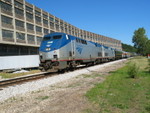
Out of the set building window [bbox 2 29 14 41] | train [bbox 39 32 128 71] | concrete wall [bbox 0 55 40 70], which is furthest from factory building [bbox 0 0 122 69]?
train [bbox 39 32 128 71]

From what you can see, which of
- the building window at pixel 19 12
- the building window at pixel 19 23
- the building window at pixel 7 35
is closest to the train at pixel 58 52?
the building window at pixel 7 35

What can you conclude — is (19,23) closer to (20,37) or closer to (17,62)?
(20,37)

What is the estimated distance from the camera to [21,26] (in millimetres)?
43344

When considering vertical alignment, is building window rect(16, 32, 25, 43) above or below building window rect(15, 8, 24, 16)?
below

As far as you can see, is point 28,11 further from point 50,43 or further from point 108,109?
point 108,109

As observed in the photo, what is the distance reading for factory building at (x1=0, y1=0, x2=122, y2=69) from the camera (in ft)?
125

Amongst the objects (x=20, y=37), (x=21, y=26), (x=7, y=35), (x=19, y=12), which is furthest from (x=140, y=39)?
(x=7, y=35)

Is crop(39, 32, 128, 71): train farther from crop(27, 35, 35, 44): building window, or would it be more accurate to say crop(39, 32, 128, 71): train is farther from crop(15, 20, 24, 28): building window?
crop(27, 35, 35, 44): building window

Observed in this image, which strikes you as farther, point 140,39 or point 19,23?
point 140,39

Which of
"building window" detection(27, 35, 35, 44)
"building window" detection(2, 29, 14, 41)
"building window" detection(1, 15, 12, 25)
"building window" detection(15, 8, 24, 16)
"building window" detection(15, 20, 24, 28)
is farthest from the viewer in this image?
"building window" detection(27, 35, 35, 44)

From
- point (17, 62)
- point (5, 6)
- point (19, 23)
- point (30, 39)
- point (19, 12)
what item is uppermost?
point (5, 6)

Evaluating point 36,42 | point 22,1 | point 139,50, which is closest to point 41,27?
point 36,42

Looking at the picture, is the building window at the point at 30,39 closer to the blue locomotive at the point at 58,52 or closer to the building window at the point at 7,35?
the building window at the point at 7,35

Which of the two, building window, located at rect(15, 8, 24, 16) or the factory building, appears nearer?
the factory building
